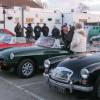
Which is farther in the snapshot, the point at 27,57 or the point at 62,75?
the point at 27,57

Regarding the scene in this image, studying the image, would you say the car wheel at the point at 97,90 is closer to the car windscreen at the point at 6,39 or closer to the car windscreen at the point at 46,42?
the car windscreen at the point at 46,42

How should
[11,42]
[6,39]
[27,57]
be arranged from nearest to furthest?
[27,57] < [11,42] < [6,39]

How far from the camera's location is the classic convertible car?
6.21 m

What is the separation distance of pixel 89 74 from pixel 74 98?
88 cm

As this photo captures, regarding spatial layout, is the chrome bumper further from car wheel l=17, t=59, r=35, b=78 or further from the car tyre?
car wheel l=17, t=59, r=35, b=78

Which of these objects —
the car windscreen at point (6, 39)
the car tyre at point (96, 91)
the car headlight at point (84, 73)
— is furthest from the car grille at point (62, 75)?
the car windscreen at point (6, 39)

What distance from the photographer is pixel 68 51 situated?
9695 mm

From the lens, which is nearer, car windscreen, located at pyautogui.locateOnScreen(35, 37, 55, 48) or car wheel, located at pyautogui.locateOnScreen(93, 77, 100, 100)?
car wheel, located at pyautogui.locateOnScreen(93, 77, 100, 100)

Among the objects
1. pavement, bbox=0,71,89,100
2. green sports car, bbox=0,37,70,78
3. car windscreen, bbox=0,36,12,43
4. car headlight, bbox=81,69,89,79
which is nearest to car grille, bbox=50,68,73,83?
car headlight, bbox=81,69,89,79

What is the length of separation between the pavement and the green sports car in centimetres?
29

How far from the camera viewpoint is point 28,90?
301 inches

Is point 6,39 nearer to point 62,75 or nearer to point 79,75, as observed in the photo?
point 62,75

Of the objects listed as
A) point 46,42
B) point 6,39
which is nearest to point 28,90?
point 46,42

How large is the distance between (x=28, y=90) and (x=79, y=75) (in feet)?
5.91
